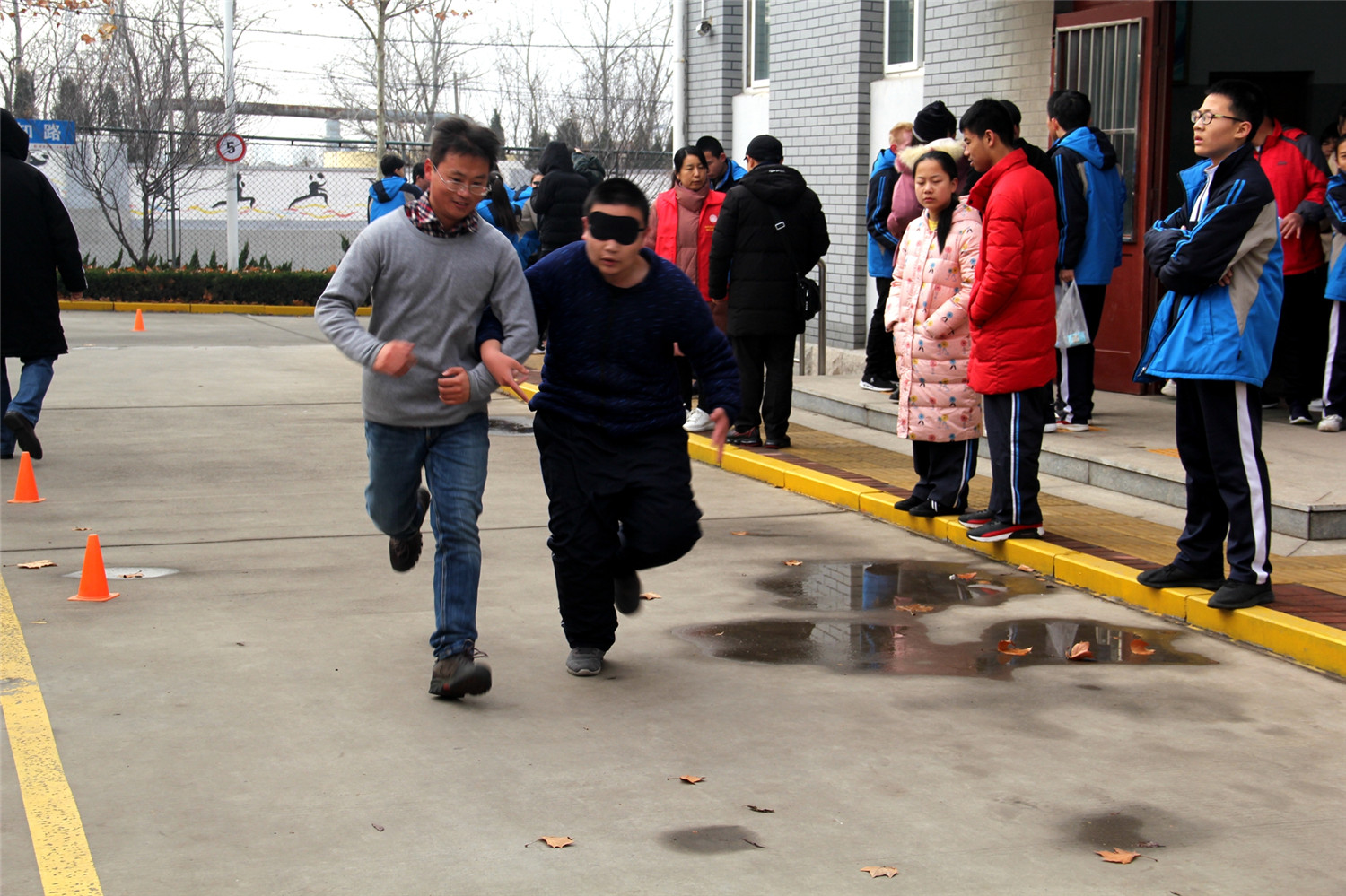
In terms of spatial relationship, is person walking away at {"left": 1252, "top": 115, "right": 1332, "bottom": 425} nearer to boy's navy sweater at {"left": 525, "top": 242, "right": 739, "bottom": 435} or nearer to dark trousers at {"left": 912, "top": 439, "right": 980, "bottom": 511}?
dark trousers at {"left": 912, "top": 439, "right": 980, "bottom": 511}

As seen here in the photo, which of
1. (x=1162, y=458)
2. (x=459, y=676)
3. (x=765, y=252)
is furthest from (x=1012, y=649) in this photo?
(x=765, y=252)

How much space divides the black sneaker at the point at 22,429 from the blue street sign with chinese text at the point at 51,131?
55.1 feet

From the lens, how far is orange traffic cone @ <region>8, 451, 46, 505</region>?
8328mm

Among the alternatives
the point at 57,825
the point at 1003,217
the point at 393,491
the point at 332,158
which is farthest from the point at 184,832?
the point at 332,158

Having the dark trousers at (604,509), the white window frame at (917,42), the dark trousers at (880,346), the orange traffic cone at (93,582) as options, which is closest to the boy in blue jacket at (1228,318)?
the dark trousers at (604,509)

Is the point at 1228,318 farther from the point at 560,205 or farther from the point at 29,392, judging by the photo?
the point at 560,205

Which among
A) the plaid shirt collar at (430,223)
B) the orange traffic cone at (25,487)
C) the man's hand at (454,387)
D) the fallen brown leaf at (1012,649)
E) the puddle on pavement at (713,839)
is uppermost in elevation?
the plaid shirt collar at (430,223)

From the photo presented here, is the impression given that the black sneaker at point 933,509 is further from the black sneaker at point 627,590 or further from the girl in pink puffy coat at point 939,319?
the black sneaker at point 627,590

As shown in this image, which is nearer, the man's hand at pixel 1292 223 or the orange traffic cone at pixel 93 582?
the orange traffic cone at pixel 93 582

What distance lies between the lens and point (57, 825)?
3.91 metres

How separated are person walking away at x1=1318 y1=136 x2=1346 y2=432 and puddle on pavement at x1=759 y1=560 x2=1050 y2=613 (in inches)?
139

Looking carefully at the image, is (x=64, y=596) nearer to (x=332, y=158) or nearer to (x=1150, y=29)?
(x=1150, y=29)

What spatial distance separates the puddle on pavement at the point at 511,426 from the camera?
11.5m

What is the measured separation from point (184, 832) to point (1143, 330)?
8.84 meters
